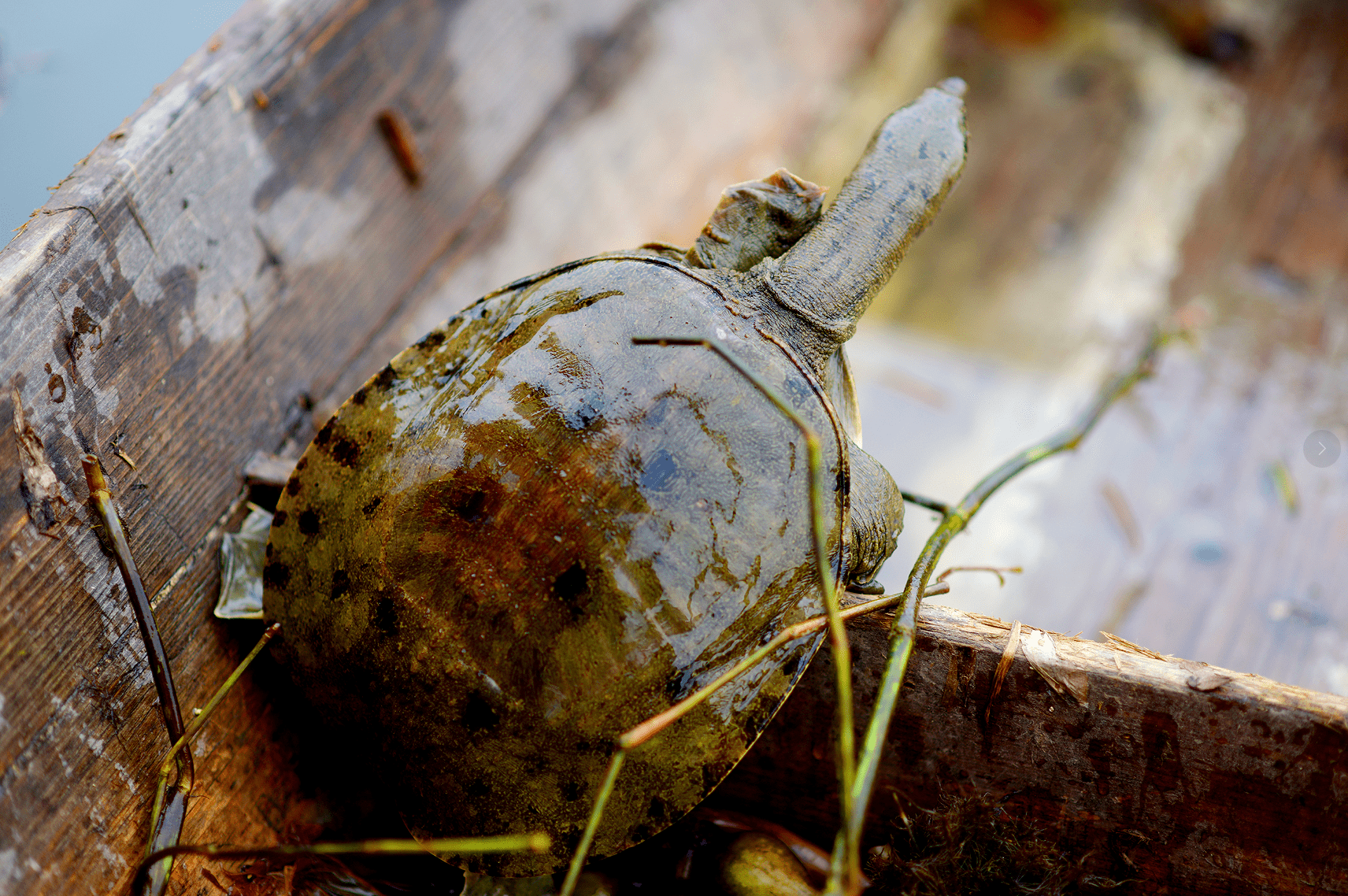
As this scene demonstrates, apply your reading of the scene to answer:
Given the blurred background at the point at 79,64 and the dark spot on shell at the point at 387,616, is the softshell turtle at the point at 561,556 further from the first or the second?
the blurred background at the point at 79,64

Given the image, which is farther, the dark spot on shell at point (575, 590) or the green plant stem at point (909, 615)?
the dark spot on shell at point (575, 590)

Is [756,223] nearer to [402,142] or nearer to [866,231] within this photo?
[866,231]

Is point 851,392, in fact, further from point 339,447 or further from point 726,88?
point 726,88

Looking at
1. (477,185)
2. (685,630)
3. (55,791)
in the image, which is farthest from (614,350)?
(477,185)

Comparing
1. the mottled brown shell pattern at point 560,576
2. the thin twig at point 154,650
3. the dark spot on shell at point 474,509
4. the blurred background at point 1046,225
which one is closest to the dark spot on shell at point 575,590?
the mottled brown shell pattern at point 560,576

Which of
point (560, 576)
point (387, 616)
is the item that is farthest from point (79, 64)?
point (560, 576)

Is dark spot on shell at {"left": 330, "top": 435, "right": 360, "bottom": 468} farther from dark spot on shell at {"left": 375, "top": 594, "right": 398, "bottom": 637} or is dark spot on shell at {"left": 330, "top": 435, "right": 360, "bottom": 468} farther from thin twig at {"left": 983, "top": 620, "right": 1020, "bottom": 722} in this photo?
thin twig at {"left": 983, "top": 620, "right": 1020, "bottom": 722}
